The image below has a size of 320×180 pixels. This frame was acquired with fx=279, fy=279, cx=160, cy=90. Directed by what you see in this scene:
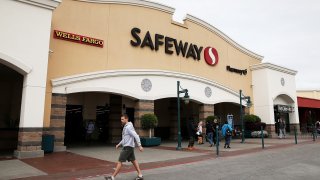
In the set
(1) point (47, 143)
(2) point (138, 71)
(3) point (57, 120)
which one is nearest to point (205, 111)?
(2) point (138, 71)

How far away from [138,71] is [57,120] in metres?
6.18

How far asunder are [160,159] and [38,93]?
6.44 meters

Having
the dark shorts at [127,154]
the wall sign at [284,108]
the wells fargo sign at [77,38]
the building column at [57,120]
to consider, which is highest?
the wells fargo sign at [77,38]

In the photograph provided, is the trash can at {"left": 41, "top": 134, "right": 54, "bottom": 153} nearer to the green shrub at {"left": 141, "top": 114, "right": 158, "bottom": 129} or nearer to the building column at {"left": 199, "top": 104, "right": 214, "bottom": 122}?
the green shrub at {"left": 141, "top": 114, "right": 158, "bottom": 129}

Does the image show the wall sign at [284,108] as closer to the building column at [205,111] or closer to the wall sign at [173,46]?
the wall sign at [173,46]

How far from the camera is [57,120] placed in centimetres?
1490

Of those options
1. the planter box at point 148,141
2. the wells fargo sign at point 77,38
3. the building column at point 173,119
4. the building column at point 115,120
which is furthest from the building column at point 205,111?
the wells fargo sign at point 77,38

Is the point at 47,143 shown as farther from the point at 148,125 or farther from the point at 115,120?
the point at 115,120

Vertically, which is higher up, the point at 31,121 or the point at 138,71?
the point at 138,71

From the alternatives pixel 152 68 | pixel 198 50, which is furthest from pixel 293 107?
pixel 152 68

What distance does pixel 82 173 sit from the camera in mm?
8977

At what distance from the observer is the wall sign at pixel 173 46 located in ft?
62.8

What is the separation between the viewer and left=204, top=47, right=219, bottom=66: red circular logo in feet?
77.0

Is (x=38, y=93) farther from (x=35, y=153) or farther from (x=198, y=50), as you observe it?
(x=198, y=50)
